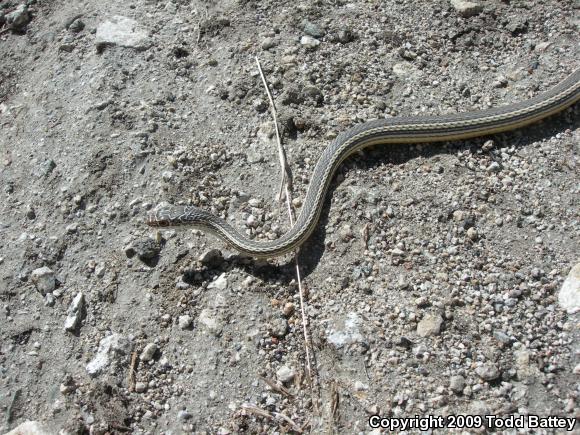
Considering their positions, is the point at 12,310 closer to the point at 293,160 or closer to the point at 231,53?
the point at 293,160

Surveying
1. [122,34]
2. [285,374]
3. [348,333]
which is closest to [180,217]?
[285,374]

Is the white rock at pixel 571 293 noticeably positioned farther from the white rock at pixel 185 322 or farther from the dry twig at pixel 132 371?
the dry twig at pixel 132 371

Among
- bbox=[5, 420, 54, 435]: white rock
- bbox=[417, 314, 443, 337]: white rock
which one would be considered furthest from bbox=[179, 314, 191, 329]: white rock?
bbox=[417, 314, 443, 337]: white rock

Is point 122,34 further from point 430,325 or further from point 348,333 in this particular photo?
point 430,325

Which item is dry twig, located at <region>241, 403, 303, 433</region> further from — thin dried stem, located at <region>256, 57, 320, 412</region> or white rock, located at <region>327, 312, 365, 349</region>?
white rock, located at <region>327, 312, 365, 349</region>

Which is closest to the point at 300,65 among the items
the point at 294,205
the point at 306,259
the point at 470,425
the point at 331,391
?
the point at 294,205
